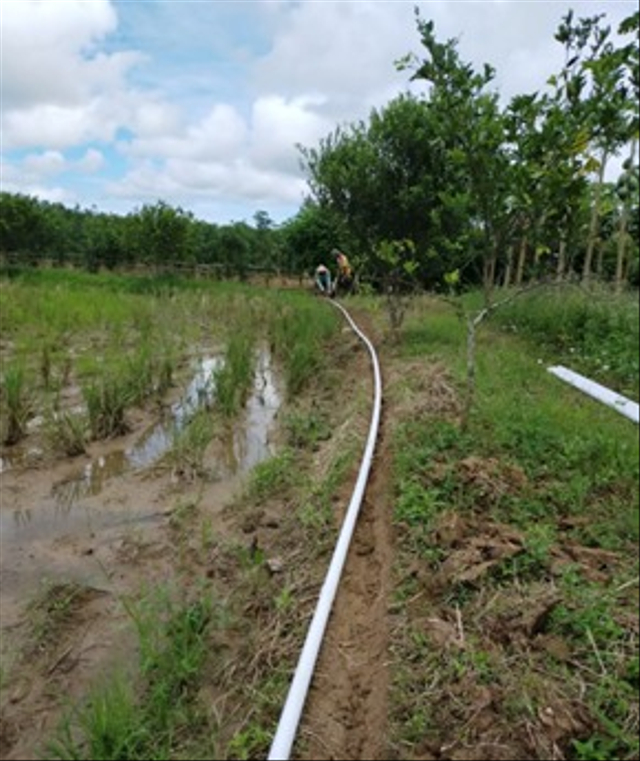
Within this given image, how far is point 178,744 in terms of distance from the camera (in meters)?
2.40

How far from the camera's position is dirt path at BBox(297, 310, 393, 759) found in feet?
7.63

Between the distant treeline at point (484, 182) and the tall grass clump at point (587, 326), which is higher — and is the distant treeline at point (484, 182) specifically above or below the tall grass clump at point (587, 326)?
above

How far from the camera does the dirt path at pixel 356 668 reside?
7.63ft

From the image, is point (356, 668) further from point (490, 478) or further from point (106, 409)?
point (106, 409)

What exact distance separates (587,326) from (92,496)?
4.27 meters

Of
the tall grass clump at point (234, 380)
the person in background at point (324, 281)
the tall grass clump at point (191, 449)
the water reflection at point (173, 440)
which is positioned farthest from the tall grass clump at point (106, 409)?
the person in background at point (324, 281)

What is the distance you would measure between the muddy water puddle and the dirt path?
1657 mm

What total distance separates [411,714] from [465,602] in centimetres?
58

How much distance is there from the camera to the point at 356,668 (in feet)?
8.80

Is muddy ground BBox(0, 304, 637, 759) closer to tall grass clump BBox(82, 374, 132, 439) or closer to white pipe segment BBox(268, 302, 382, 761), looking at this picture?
white pipe segment BBox(268, 302, 382, 761)

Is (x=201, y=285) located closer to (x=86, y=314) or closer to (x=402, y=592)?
(x=86, y=314)

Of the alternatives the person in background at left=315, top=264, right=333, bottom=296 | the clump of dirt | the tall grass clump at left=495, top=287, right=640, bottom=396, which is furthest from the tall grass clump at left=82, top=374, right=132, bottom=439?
the person in background at left=315, top=264, right=333, bottom=296

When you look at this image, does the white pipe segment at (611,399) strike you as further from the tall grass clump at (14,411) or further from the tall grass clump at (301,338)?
the tall grass clump at (301,338)

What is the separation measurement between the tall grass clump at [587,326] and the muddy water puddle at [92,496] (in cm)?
264
